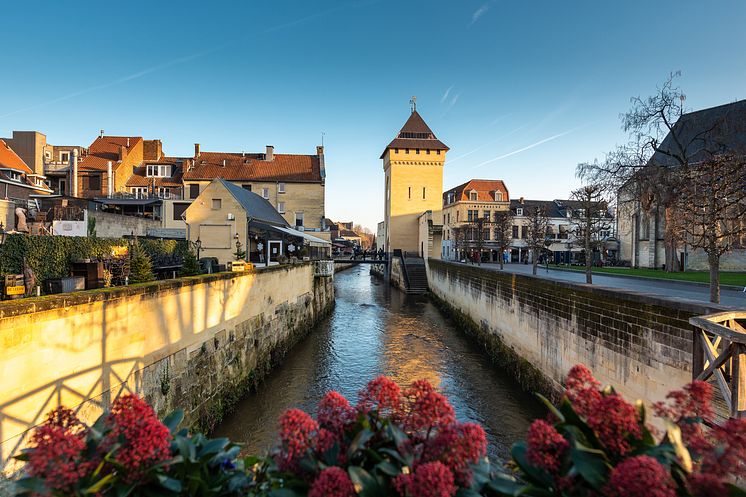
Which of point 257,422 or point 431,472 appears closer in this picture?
point 431,472

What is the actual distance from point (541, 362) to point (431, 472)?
11.4 metres

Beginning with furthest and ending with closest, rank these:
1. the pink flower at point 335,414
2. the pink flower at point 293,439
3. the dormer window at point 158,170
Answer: the dormer window at point 158,170 < the pink flower at point 335,414 < the pink flower at point 293,439

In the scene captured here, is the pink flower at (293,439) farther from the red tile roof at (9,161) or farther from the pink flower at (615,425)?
the red tile roof at (9,161)

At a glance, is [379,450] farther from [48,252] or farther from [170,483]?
[48,252]

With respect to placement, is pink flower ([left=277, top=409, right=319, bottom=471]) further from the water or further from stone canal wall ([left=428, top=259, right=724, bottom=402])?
stone canal wall ([left=428, top=259, right=724, bottom=402])

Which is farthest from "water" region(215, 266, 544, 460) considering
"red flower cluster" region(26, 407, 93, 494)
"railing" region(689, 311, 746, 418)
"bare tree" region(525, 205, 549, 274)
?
"bare tree" region(525, 205, 549, 274)

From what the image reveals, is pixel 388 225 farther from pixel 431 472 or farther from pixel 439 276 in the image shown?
pixel 431 472

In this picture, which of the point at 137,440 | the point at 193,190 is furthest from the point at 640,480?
the point at 193,190

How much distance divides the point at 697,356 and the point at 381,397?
6248mm

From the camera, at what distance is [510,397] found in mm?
11641

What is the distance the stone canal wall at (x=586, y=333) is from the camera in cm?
669

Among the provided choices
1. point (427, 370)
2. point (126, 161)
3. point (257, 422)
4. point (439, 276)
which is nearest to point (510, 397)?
point (427, 370)

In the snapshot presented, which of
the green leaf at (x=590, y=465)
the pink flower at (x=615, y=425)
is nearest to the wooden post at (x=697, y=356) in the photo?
the pink flower at (x=615, y=425)

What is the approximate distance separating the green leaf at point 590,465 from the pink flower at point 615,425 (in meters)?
0.09
